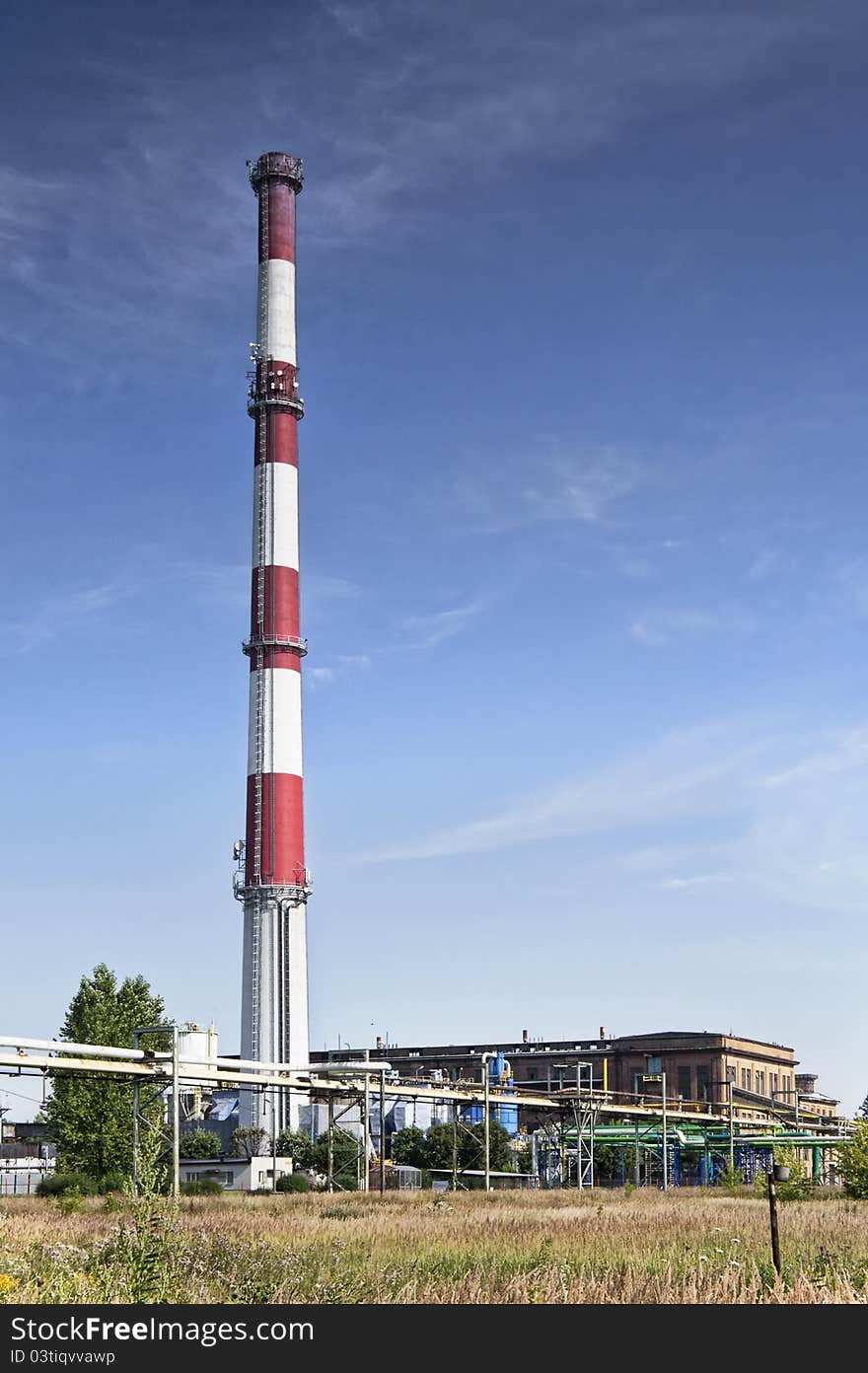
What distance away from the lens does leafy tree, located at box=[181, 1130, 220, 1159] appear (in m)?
69.2

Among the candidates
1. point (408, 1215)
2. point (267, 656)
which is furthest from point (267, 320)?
point (408, 1215)

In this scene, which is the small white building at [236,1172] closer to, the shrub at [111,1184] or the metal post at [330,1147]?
the metal post at [330,1147]

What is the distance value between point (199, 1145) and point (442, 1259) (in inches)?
2345

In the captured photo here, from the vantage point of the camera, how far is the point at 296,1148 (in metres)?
65.5

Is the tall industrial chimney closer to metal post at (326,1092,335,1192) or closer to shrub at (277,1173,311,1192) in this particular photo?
metal post at (326,1092,335,1192)

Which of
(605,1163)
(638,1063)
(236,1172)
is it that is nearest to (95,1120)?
(236,1172)

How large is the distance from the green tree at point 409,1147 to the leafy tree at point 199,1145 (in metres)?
9.19

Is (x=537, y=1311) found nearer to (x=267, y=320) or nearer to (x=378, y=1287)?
(x=378, y=1287)

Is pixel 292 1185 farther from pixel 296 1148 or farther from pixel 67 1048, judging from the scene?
pixel 296 1148

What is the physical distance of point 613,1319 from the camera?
7.60 metres

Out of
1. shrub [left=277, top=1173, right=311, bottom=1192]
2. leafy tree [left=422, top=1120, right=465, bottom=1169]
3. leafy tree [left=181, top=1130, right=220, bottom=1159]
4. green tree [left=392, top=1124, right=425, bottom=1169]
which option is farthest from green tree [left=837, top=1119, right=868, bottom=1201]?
leafy tree [left=181, top=1130, right=220, bottom=1159]

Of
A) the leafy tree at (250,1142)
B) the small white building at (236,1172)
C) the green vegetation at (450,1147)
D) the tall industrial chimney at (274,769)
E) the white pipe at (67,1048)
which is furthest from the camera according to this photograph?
the tall industrial chimney at (274,769)

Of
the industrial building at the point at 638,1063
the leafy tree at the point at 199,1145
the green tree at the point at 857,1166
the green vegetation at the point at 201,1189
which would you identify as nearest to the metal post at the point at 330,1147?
the green vegetation at the point at 201,1189

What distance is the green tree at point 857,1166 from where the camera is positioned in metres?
37.9
